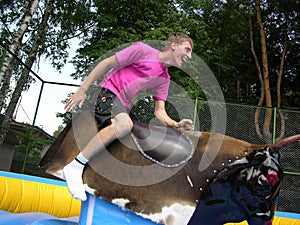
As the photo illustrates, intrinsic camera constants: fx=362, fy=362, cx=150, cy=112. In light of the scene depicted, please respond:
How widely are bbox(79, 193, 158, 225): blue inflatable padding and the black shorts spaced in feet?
1.03

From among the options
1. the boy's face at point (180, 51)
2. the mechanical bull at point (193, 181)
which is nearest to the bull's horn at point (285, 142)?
the mechanical bull at point (193, 181)

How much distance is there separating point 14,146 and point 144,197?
5.67m

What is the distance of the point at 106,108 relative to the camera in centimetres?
153

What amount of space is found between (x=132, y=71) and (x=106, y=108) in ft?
0.71

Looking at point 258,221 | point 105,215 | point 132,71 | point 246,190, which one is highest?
point 132,71

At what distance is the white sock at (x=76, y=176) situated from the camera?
1.42m

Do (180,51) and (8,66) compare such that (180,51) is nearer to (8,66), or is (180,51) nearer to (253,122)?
(253,122)

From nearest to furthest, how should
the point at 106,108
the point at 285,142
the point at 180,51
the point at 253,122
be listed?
the point at 285,142 < the point at 106,108 < the point at 180,51 < the point at 253,122

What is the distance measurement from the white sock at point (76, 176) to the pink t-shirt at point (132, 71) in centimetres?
32

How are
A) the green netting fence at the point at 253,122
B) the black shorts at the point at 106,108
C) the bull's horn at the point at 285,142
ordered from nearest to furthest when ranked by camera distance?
the bull's horn at the point at 285,142, the black shorts at the point at 106,108, the green netting fence at the point at 253,122

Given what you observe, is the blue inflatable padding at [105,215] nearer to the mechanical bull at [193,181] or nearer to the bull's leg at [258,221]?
the mechanical bull at [193,181]

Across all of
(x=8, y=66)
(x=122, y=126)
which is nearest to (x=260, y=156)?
(x=122, y=126)

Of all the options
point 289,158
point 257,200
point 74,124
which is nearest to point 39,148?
point 289,158

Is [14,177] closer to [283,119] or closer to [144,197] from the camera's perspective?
[144,197]
